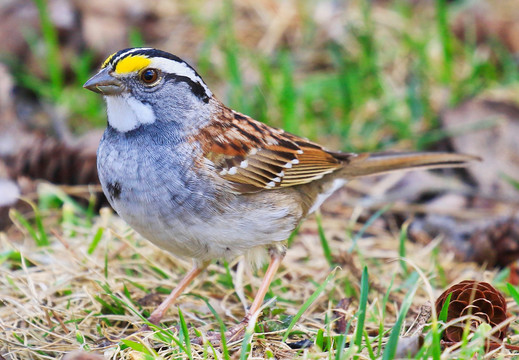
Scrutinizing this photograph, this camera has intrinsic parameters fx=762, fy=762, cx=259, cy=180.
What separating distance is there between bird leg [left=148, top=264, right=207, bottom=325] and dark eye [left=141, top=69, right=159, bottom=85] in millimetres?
1084

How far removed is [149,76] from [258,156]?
2.47 ft

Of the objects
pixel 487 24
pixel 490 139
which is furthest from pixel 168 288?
pixel 487 24

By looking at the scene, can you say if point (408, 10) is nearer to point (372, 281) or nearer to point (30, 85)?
point (30, 85)

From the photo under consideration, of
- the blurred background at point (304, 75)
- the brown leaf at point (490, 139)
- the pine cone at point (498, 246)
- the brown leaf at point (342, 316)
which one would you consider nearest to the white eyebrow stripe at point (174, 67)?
the brown leaf at point (342, 316)

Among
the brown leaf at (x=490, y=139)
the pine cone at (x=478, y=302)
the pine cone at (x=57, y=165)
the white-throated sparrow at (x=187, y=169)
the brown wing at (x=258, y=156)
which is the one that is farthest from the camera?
the brown leaf at (x=490, y=139)

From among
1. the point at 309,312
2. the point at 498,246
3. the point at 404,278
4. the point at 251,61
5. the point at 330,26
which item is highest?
the point at 330,26

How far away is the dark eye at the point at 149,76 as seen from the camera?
3840mm

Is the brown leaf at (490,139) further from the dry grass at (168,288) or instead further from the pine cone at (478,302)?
the pine cone at (478,302)

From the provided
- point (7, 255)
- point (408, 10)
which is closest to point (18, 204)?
point (7, 255)

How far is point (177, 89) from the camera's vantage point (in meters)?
3.98

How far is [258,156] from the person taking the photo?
4184 millimetres

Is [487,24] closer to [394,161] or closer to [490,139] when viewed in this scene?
[490,139]

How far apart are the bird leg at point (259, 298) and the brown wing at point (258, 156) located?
392 millimetres

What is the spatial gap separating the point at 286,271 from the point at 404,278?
2.44 ft
